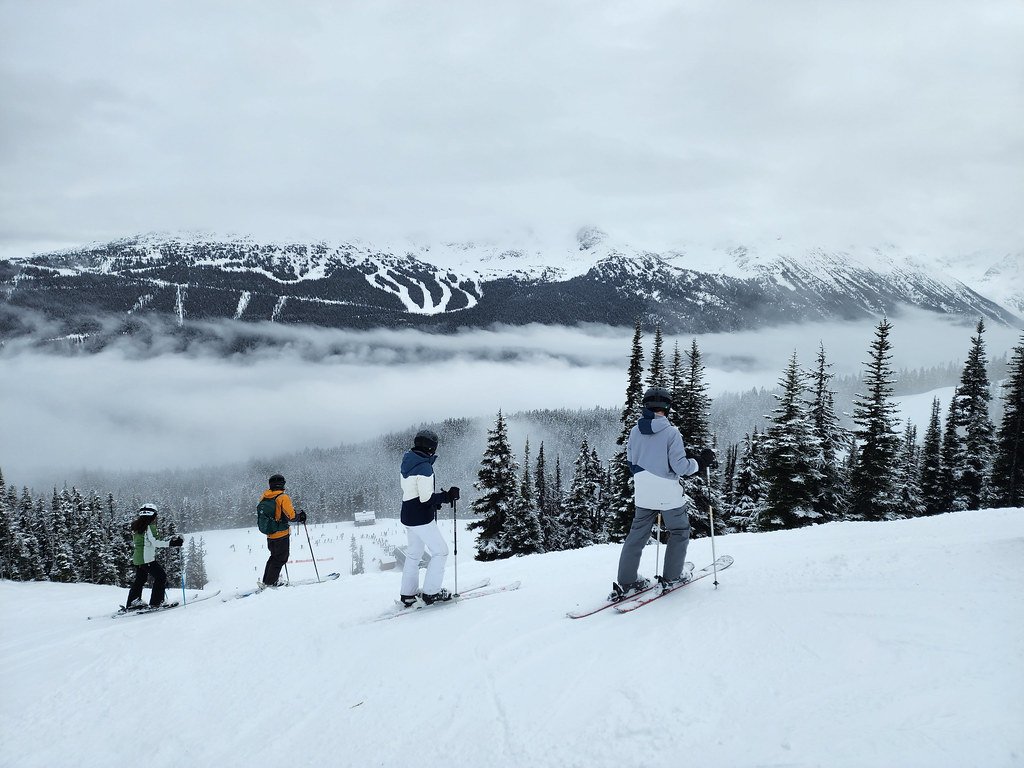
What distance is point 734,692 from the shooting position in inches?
176

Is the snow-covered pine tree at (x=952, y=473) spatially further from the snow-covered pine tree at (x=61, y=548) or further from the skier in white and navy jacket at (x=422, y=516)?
the snow-covered pine tree at (x=61, y=548)

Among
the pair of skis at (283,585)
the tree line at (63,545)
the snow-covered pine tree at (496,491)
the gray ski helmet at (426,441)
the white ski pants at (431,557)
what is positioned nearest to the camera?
the gray ski helmet at (426,441)

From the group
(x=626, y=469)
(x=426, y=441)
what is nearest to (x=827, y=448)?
(x=626, y=469)

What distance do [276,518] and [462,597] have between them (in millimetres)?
4226

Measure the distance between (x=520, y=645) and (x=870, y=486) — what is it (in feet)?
102

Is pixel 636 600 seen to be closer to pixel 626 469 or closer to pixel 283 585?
pixel 283 585

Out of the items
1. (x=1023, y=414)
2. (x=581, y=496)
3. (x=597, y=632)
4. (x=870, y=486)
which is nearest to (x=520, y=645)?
(x=597, y=632)

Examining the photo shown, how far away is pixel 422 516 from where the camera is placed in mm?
7586

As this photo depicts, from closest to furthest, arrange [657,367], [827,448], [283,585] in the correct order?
[283,585] → [827,448] → [657,367]

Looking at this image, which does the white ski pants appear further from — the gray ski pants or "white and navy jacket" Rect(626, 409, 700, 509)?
"white and navy jacket" Rect(626, 409, 700, 509)

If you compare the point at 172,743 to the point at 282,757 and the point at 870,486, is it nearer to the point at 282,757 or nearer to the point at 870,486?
the point at 282,757

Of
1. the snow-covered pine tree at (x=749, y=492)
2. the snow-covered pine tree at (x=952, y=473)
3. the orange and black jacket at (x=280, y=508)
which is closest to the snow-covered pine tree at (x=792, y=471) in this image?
the snow-covered pine tree at (x=749, y=492)

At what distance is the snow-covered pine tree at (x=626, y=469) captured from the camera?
28531 mm

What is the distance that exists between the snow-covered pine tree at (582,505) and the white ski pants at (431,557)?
34.3 m
